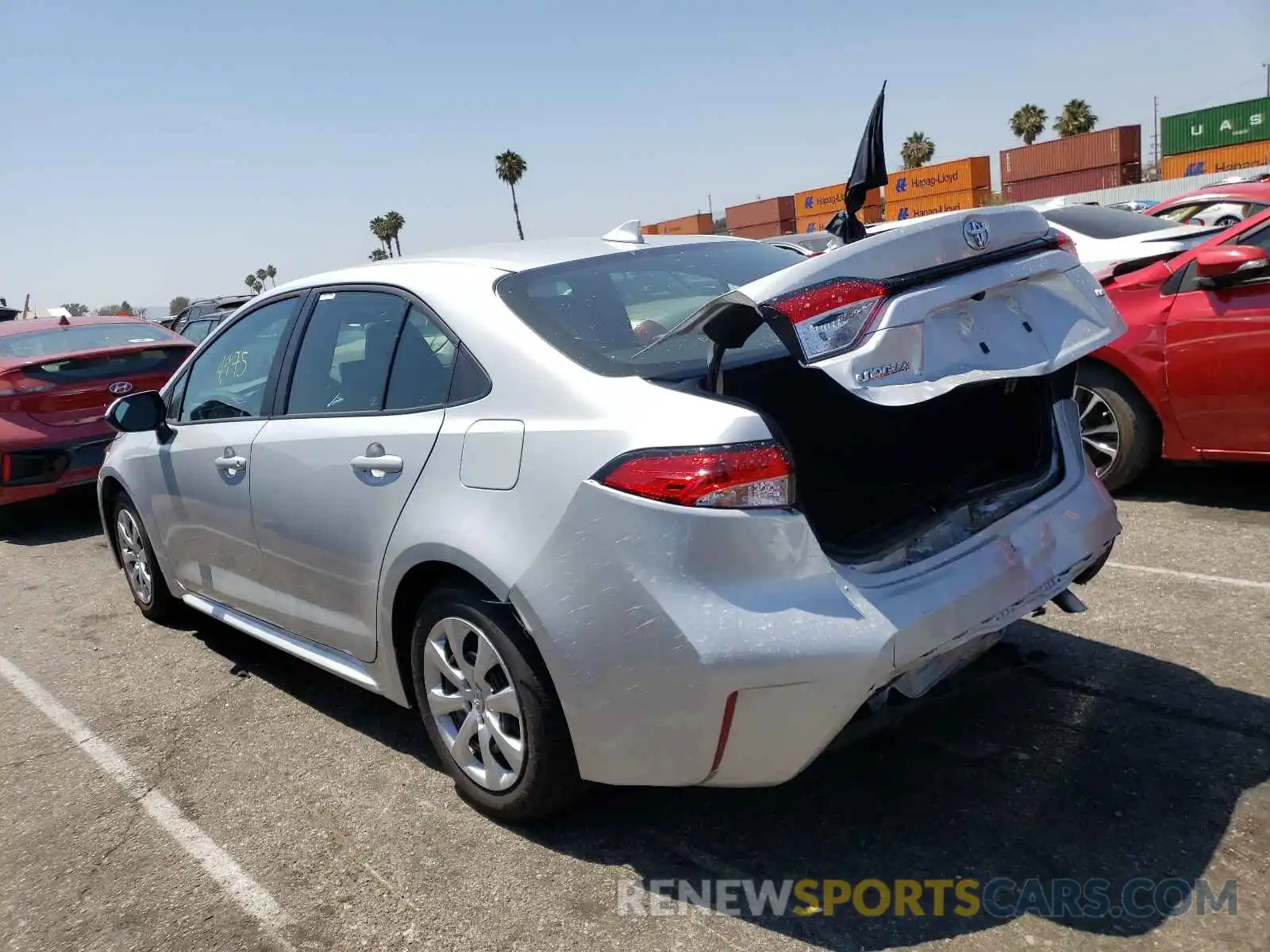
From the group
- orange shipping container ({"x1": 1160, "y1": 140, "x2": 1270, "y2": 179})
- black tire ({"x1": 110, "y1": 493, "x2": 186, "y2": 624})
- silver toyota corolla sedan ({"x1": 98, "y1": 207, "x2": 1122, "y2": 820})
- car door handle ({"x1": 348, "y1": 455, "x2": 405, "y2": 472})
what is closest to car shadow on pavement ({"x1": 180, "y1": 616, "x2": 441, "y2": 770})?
black tire ({"x1": 110, "y1": 493, "x2": 186, "y2": 624})

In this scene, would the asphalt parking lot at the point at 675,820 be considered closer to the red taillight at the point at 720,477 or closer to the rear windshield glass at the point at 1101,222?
the red taillight at the point at 720,477

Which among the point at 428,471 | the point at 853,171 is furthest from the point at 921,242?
the point at 428,471

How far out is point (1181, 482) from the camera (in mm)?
5934

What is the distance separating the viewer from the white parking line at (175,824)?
2.74m

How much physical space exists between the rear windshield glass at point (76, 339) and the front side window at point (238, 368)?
161 inches

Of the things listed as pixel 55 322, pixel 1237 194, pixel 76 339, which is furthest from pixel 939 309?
pixel 1237 194

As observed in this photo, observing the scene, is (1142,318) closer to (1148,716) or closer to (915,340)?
(1148,716)

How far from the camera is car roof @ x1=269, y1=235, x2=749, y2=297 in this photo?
318 centimetres

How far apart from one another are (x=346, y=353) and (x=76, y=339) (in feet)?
19.1

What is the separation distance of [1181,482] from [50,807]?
5.88 meters

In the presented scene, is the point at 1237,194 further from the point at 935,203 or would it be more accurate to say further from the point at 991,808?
the point at 935,203

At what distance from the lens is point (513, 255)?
328cm

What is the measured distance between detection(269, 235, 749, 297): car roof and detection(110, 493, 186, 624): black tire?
1.88m

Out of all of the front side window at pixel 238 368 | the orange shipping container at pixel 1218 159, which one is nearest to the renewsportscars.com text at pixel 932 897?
the front side window at pixel 238 368
